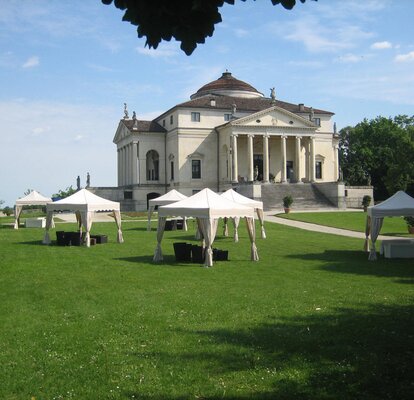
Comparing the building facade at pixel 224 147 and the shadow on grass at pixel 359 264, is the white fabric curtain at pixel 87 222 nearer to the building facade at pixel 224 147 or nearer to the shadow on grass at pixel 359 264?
the shadow on grass at pixel 359 264

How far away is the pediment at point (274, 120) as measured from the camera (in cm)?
5934

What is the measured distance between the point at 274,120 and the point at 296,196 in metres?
10.0

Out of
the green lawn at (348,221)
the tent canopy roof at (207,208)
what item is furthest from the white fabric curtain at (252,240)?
the green lawn at (348,221)

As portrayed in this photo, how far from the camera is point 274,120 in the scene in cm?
6022

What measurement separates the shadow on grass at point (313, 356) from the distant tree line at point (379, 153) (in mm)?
56322

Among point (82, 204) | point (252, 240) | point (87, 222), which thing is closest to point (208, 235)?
point (252, 240)

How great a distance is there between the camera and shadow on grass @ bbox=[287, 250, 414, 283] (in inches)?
667

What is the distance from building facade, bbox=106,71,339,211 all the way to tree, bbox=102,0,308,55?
5324 cm

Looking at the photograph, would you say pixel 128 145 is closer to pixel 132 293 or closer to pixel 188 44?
pixel 132 293

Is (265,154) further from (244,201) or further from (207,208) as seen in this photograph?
(207,208)

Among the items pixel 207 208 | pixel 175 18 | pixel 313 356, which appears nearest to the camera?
pixel 175 18

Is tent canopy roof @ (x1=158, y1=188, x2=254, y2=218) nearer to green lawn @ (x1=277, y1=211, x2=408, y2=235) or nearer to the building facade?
green lawn @ (x1=277, y1=211, x2=408, y2=235)

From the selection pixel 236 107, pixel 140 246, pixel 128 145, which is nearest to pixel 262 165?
pixel 236 107

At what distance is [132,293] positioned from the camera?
43.4 feet
